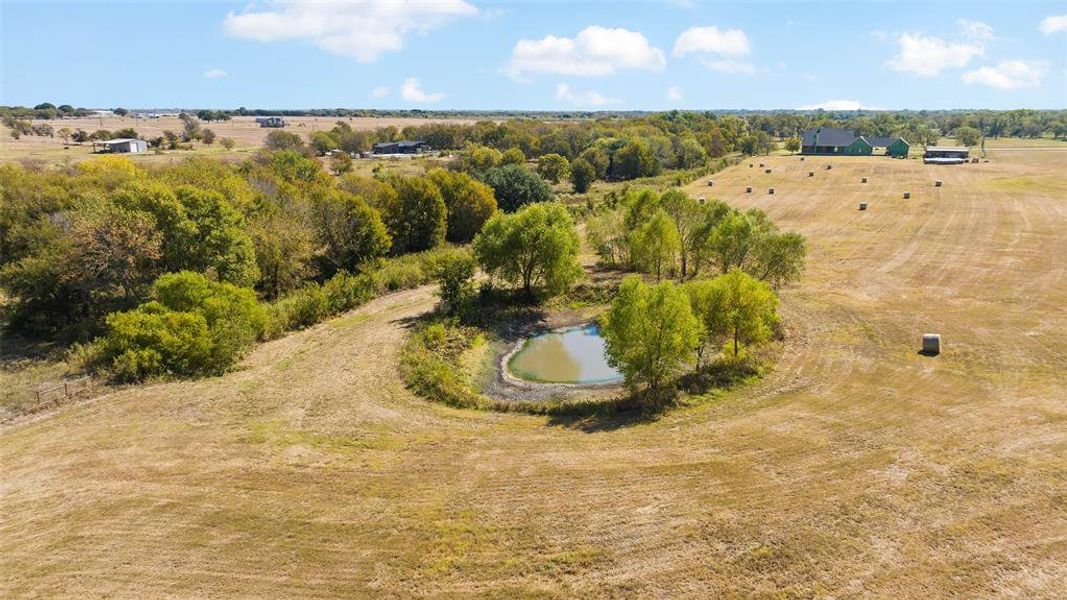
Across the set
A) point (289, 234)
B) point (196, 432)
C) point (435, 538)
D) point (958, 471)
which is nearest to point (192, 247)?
point (289, 234)

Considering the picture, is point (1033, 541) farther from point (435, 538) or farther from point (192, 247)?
point (192, 247)

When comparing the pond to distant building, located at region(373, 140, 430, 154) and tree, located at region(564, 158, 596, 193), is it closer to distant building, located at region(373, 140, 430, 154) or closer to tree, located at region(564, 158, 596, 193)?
tree, located at region(564, 158, 596, 193)

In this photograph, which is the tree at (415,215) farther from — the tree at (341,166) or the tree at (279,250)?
the tree at (341,166)

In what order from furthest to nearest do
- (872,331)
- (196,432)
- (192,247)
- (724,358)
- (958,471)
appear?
(192,247)
(872,331)
(724,358)
(196,432)
(958,471)

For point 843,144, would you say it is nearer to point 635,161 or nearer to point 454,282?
point 635,161

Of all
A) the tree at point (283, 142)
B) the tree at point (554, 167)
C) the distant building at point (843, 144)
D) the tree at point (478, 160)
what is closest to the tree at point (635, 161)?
the tree at point (554, 167)
